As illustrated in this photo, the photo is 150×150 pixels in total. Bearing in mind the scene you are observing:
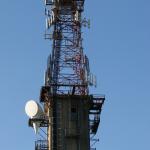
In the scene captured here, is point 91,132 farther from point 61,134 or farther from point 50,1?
point 50,1

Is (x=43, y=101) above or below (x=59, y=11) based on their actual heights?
below

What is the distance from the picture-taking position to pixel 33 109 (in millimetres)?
81500

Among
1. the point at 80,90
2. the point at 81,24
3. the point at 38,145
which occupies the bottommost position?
the point at 38,145

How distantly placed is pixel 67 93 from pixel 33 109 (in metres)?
3.54

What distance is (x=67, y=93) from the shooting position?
267ft

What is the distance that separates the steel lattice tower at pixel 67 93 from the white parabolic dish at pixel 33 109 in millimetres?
377

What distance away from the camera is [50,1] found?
8625cm

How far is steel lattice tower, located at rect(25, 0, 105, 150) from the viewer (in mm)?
79688

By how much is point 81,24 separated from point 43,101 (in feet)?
28.7

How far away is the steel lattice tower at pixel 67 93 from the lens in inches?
3137

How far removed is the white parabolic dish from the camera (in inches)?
3204

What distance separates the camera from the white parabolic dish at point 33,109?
81.4 meters

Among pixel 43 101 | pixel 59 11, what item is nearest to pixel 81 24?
pixel 59 11

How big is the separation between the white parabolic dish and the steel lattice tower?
38 centimetres
